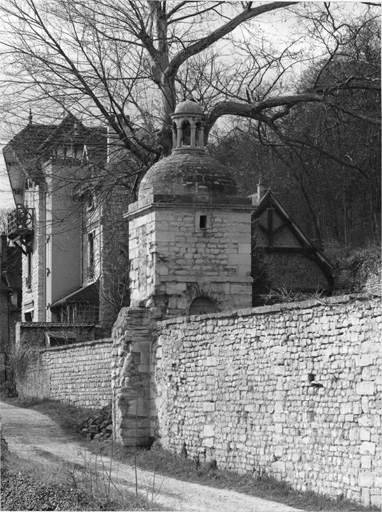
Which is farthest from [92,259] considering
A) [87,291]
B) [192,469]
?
[192,469]

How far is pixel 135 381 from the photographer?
66.7 feet

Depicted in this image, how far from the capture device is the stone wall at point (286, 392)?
43.3ft

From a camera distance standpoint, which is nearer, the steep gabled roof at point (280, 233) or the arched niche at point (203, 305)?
the arched niche at point (203, 305)

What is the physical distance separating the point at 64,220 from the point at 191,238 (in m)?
8.06

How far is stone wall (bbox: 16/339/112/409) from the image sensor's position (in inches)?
1017

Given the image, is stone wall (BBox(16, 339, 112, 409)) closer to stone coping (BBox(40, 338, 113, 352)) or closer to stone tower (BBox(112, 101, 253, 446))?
stone coping (BBox(40, 338, 113, 352))

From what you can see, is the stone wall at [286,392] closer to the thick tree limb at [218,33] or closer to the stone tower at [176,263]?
the stone tower at [176,263]

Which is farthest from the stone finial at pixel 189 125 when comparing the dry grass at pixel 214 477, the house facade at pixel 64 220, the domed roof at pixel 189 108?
the dry grass at pixel 214 477

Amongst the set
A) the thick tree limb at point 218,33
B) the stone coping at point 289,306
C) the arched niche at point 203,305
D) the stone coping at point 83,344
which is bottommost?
the stone coping at point 83,344

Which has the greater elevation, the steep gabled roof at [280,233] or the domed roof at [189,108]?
the domed roof at [189,108]

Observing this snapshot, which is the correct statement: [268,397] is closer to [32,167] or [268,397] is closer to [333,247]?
[32,167]

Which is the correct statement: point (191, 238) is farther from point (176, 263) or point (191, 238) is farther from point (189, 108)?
point (189, 108)

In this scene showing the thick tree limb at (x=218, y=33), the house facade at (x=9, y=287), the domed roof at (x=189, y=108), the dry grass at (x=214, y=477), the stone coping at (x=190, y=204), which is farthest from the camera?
the house facade at (x=9, y=287)

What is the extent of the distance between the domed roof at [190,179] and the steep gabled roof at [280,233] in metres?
13.2
